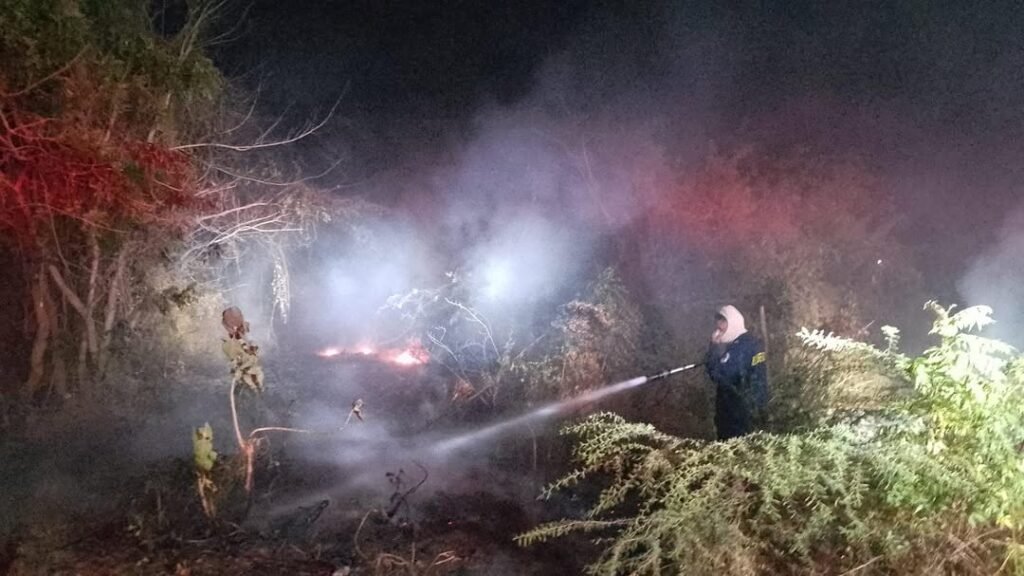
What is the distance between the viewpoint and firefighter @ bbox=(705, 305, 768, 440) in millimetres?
5641

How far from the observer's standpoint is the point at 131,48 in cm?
727

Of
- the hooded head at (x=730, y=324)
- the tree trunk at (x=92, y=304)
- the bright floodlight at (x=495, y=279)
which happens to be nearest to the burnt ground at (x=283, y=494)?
the tree trunk at (x=92, y=304)

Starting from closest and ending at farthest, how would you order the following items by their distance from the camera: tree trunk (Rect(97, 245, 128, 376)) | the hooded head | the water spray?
the hooded head < the water spray < tree trunk (Rect(97, 245, 128, 376))

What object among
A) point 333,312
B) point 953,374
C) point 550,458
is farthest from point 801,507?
point 333,312

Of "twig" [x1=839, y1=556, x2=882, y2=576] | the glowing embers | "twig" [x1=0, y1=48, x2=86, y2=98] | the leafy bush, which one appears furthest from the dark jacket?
"twig" [x1=0, y1=48, x2=86, y2=98]

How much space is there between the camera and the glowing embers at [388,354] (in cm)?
1060

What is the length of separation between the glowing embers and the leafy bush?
7.03 metres

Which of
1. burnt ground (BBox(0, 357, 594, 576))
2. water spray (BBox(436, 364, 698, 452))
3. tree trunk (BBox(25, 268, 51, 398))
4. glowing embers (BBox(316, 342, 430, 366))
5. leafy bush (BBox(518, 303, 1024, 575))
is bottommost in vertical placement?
leafy bush (BBox(518, 303, 1024, 575))

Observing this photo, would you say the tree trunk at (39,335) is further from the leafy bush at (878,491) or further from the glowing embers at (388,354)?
the leafy bush at (878,491)

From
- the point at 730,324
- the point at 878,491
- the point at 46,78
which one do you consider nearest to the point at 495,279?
the point at 730,324

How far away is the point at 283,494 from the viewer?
5.80 m

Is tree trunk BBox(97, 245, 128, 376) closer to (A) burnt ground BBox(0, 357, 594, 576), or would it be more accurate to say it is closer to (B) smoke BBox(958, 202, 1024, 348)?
(A) burnt ground BBox(0, 357, 594, 576)

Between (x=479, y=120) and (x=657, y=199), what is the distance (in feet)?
12.0

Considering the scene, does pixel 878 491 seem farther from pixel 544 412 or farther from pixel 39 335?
pixel 39 335
